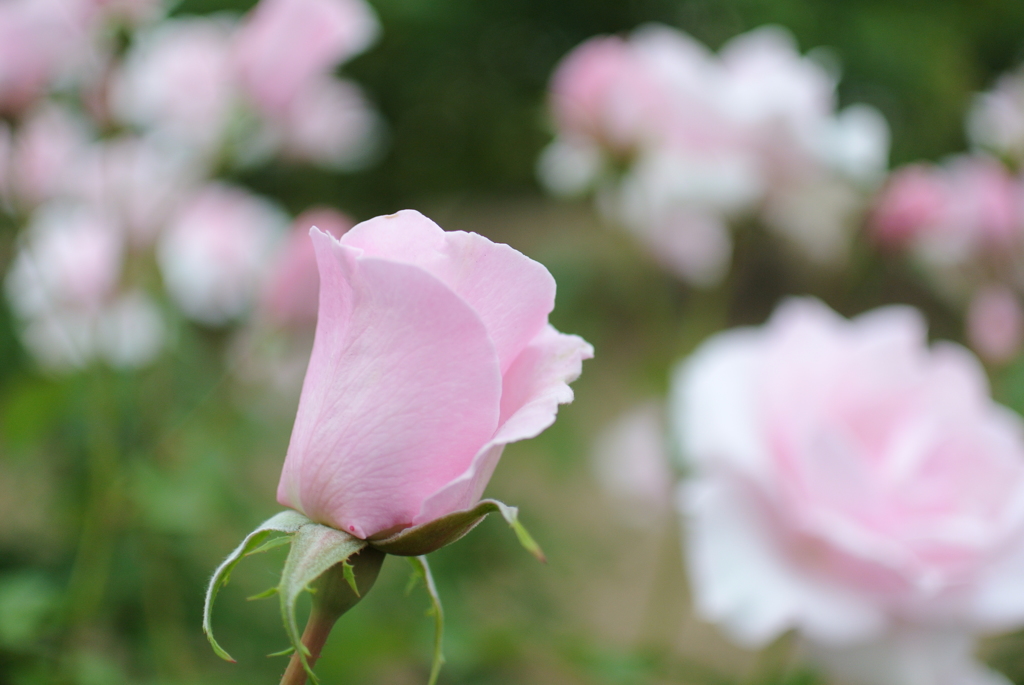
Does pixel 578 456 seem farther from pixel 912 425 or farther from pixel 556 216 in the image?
pixel 556 216

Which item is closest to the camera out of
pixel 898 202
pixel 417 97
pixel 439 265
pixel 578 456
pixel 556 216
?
pixel 439 265

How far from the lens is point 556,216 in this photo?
7.59 ft

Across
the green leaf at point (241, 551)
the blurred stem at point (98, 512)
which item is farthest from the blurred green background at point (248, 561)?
the green leaf at point (241, 551)

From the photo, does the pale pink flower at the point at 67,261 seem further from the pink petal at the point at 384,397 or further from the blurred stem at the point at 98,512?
the pink petal at the point at 384,397

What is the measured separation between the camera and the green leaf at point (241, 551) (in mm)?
138

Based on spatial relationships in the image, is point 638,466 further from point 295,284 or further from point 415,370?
point 415,370

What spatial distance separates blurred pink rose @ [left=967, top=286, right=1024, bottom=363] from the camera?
0.44 metres

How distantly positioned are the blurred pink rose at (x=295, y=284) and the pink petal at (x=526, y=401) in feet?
0.76

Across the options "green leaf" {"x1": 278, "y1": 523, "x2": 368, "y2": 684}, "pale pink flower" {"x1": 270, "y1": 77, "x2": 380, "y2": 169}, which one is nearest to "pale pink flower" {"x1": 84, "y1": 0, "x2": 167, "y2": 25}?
"pale pink flower" {"x1": 270, "y1": 77, "x2": 380, "y2": 169}

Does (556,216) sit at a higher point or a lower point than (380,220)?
lower

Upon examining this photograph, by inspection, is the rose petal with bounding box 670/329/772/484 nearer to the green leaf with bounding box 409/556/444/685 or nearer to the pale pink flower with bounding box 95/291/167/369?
the green leaf with bounding box 409/556/444/685

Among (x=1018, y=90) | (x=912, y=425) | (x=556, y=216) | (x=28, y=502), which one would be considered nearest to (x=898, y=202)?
(x=1018, y=90)

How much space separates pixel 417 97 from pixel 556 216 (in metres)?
0.98

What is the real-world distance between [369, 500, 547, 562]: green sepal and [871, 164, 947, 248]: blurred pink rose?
17.1 inches
